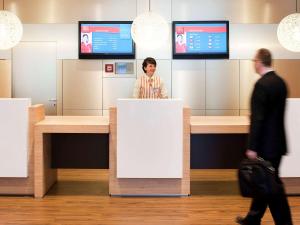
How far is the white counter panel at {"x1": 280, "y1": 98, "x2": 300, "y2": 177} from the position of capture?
518cm

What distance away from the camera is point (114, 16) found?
25.5ft

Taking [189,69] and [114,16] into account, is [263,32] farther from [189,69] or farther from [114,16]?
[114,16]

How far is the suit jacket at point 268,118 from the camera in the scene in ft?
11.8

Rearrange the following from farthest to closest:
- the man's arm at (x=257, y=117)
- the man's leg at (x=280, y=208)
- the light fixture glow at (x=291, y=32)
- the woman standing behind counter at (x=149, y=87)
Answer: the woman standing behind counter at (x=149, y=87) → the light fixture glow at (x=291, y=32) → the man's leg at (x=280, y=208) → the man's arm at (x=257, y=117)

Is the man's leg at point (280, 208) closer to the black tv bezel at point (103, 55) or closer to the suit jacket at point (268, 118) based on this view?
the suit jacket at point (268, 118)

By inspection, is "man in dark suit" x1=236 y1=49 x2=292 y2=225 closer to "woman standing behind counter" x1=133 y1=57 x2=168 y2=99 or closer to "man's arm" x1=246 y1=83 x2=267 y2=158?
"man's arm" x1=246 y1=83 x2=267 y2=158

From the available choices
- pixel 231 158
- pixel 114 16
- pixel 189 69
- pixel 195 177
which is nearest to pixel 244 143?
pixel 231 158

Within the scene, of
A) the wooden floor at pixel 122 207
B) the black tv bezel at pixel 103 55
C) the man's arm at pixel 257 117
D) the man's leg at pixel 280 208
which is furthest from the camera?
the black tv bezel at pixel 103 55

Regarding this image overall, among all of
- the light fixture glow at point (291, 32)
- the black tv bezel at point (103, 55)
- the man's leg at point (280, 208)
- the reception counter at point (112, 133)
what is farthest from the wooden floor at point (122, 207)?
the black tv bezel at point (103, 55)

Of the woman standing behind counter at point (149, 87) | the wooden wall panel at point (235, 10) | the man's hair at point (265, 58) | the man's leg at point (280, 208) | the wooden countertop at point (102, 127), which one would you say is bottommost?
the man's leg at point (280, 208)

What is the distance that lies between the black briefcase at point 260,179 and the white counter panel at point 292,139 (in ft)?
5.09

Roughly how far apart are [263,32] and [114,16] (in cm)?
234

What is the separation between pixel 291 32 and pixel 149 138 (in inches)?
94.3

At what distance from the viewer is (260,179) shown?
3.64 metres
